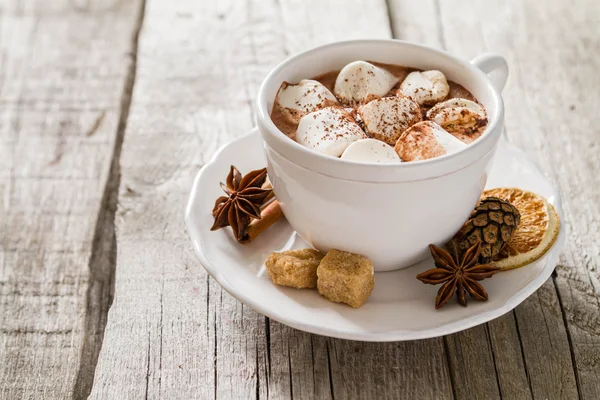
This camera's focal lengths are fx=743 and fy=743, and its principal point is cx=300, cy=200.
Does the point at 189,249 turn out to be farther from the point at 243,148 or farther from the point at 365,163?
the point at 365,163

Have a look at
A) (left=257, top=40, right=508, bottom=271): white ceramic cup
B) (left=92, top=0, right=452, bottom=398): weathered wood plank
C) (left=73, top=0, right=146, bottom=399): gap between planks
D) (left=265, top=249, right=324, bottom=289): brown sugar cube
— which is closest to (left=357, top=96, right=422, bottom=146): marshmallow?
(left=257, top=40, right=508, bottom=271): white ceramic cup

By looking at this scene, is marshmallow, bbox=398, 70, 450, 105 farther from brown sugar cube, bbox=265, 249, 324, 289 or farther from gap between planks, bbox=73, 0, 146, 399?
gap between planks, bbox=73, 0, 146, 399

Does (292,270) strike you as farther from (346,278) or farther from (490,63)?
(490,63)

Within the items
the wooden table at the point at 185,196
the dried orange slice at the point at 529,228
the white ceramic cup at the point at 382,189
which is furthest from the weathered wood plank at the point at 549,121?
the white ceramic cup at the point at 382,189

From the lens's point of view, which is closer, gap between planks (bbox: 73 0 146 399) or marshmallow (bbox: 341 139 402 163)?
marshmallow (bbox: 341 139 402 163)

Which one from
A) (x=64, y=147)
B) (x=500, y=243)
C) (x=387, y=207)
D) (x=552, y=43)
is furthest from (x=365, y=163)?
(x=552, y=43)

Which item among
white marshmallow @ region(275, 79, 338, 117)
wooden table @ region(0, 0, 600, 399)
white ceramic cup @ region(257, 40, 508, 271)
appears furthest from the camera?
white marshmallow @ region(275, 79, 338, 117)

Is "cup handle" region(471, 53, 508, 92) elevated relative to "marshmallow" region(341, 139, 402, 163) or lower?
elevated
